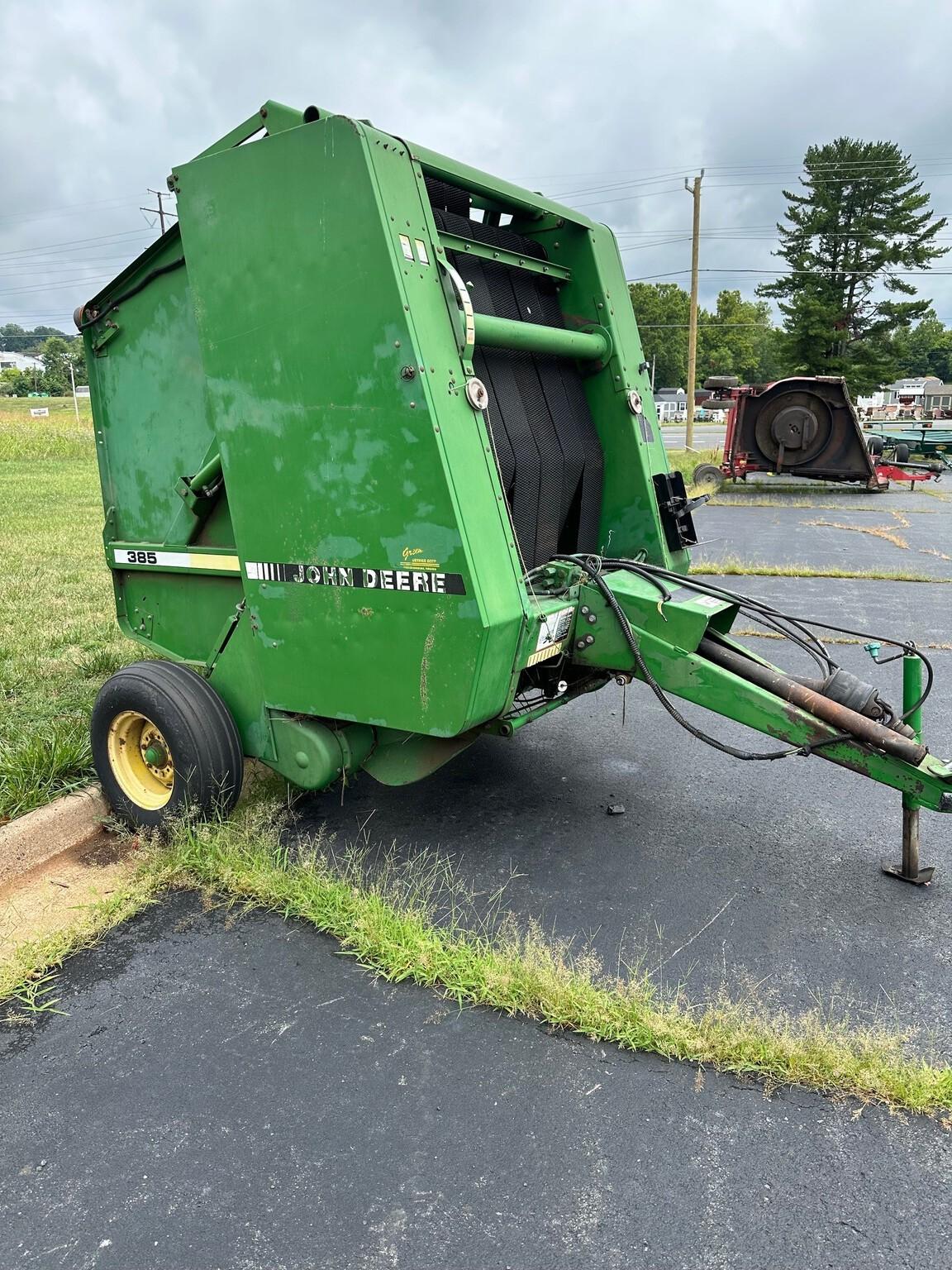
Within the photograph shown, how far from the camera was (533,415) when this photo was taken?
3.96 m

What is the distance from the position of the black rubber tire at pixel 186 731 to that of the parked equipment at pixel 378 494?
1cm

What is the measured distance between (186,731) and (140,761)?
0.51 metres

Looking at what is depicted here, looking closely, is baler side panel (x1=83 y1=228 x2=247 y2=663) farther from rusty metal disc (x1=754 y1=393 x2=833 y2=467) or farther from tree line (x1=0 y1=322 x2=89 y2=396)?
tree line (x1=0 y1=322 x2=89 y2=396)

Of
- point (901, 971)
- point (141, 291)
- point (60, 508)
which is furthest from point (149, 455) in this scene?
point (60, 508)

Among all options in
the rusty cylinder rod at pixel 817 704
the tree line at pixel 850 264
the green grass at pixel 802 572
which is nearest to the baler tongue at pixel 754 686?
the rusty cylinder rod at pixel 817 704

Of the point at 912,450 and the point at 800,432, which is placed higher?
the point at 800,432

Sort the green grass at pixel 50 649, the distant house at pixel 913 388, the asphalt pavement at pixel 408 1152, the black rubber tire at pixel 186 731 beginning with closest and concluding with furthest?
the asphalt pavement at pixel 408 1152 < the black rubber tire at pixel 186 731 < the green grass at pixel 50 649 < the distant house at pixel 913 388

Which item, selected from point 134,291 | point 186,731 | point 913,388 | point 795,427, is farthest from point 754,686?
point 913,388

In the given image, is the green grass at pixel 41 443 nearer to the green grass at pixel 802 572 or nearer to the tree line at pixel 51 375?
the green grass at pixel 802 572

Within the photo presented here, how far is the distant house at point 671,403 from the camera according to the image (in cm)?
7216

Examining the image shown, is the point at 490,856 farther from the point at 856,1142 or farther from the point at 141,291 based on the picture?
the point at 141,291

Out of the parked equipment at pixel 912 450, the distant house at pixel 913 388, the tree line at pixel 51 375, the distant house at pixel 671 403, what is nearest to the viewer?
the parked equipment at pixel 912 450

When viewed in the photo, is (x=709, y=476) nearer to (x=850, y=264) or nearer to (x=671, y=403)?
(x=850, y=264)

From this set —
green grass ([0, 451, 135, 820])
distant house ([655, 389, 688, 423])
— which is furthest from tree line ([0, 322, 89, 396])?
green grass ([0, 451, 135, 820])
